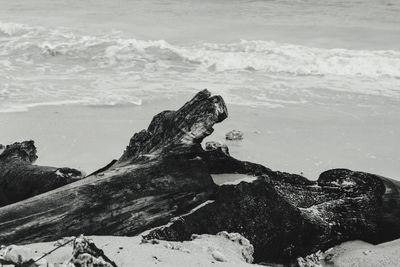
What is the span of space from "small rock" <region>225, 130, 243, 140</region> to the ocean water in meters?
1.81

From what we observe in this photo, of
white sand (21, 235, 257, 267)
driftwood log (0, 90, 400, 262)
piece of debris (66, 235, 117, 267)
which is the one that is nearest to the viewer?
piece of debris (66, 235, 117, 267)

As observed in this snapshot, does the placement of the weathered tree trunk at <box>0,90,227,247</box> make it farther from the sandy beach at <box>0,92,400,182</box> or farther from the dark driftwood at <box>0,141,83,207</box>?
the sandy beach at <box>0,92,400,182</box>

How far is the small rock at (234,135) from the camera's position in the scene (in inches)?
255

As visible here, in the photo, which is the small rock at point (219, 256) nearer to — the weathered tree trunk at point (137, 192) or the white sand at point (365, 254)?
the weathered tree trunk at point (137, 192)

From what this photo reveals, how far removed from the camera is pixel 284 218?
3152 mm

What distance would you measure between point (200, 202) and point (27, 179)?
1.38 meters

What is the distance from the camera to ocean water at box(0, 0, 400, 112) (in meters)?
9.03

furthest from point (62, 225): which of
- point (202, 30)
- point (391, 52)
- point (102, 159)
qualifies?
point (202, 30)

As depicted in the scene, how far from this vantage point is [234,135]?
6496 millimetres

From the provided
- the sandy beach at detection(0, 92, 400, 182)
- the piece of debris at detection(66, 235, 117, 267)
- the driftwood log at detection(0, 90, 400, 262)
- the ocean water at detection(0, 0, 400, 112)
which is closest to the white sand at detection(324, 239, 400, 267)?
the driftwood log at detection(0, 90, 400, 262)

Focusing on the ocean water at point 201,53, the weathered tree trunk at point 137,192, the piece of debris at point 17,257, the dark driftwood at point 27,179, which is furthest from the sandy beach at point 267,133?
the piece of debris at point 17,257

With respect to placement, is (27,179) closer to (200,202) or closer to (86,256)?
(200,202)

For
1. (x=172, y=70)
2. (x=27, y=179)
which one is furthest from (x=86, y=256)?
(x=172, y=70)

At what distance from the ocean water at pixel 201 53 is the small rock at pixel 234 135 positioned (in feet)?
5.93
